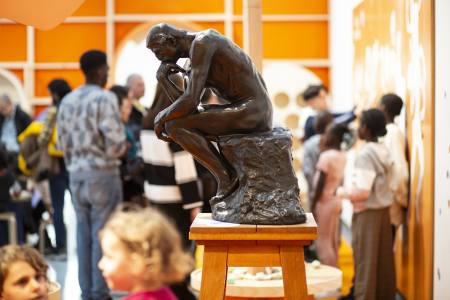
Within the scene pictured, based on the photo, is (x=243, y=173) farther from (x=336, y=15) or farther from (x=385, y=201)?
(x=336, y=15)

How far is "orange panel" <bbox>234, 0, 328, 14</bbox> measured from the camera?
408 inches

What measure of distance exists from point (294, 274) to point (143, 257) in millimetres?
764

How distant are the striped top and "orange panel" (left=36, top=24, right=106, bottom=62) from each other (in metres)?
5.59

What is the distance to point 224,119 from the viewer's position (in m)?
3.06

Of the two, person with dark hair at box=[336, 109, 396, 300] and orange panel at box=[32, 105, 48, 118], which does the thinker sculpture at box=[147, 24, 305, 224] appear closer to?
person with dark hair at box=[336, 109, 396, 300]

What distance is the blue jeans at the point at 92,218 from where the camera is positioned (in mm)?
5070

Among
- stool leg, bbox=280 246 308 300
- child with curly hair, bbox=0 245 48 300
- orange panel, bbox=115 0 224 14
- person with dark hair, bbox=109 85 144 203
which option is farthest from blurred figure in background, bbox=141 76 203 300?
orange panel, bbox=115 0 224 14

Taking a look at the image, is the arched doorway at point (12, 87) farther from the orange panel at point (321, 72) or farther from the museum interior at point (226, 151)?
the orange panel at point (321, 72)

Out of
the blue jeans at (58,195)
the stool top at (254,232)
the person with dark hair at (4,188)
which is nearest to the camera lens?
the stool top at (254,232)

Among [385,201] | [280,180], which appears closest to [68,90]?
[385,201]

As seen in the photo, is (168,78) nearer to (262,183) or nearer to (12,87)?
(262,183)

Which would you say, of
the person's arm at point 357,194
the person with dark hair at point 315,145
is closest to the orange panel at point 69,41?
A: the person with dark hair at point 315,145

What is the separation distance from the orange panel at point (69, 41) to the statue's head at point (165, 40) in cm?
743

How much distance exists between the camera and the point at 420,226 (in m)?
4.75
